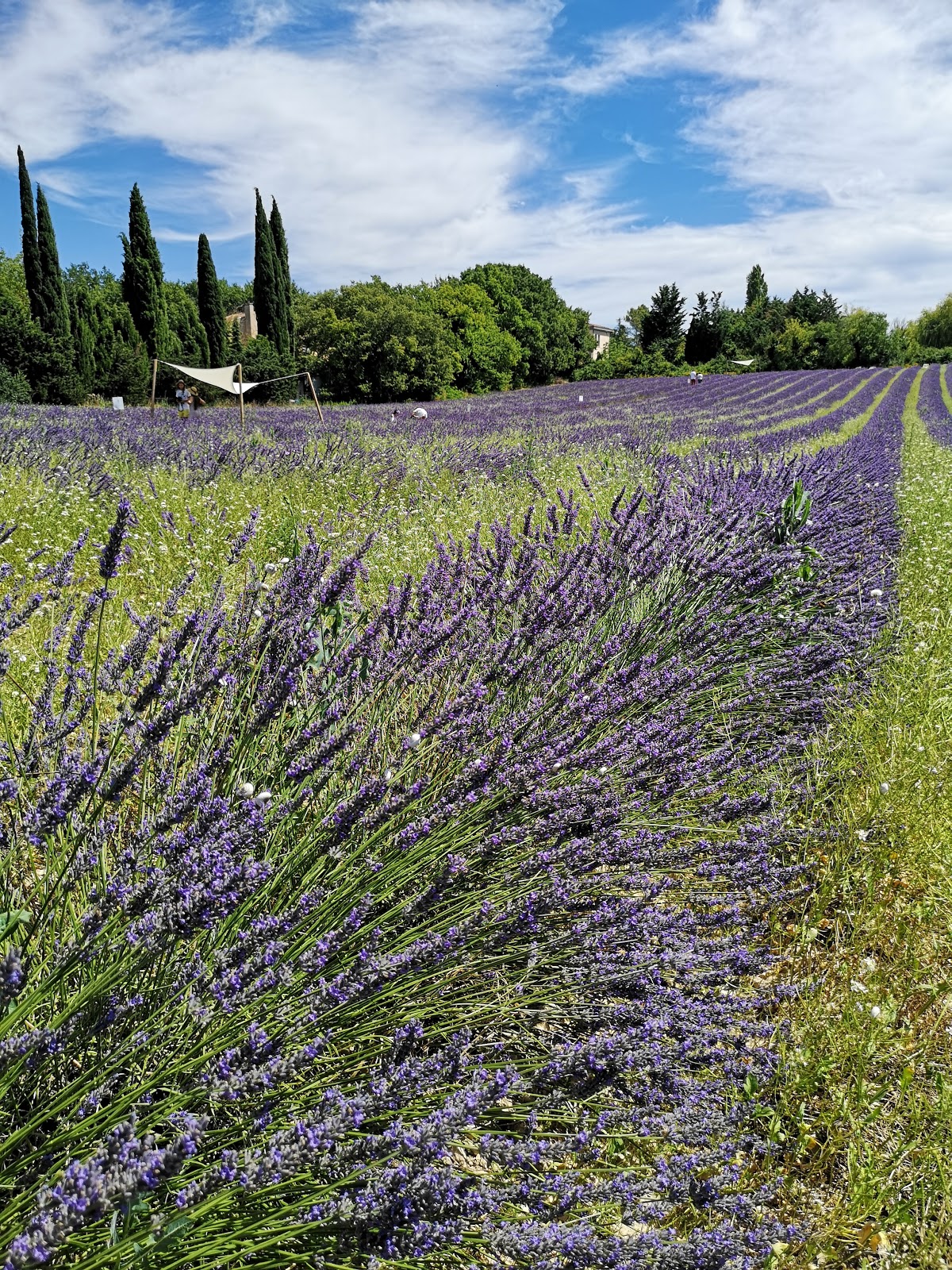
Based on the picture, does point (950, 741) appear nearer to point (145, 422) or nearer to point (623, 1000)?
point (623, 1000)

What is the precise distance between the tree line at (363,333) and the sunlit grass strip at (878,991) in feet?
68.2

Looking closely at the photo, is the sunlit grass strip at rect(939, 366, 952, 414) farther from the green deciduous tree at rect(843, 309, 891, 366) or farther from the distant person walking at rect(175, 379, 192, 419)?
the distant person walking at rect(175, 379, 192, 419)

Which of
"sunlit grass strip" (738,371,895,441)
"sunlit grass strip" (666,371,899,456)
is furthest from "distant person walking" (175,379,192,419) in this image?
"sunlit grass strip" (738,371,895,441)

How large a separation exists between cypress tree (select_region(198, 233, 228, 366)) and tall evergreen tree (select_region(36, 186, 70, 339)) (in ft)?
20.4

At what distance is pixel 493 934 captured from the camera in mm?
1491

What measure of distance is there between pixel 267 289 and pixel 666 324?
998 inches

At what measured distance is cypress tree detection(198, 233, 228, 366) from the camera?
30469 mm

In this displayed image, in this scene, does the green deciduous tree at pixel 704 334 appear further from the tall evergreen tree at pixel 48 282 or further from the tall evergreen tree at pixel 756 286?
the tall evergreen tree at pixel 48 282

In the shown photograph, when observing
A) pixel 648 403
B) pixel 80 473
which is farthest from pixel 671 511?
pixel 648 403

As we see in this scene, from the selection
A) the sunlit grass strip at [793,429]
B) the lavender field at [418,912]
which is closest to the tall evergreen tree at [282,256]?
the sunlit grass strip at [793,429]

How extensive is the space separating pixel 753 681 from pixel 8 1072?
2.67m

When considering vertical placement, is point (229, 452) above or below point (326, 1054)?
above

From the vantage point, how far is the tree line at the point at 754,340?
4347cm

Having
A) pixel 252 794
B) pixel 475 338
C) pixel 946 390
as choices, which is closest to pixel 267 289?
pixel 475 338
